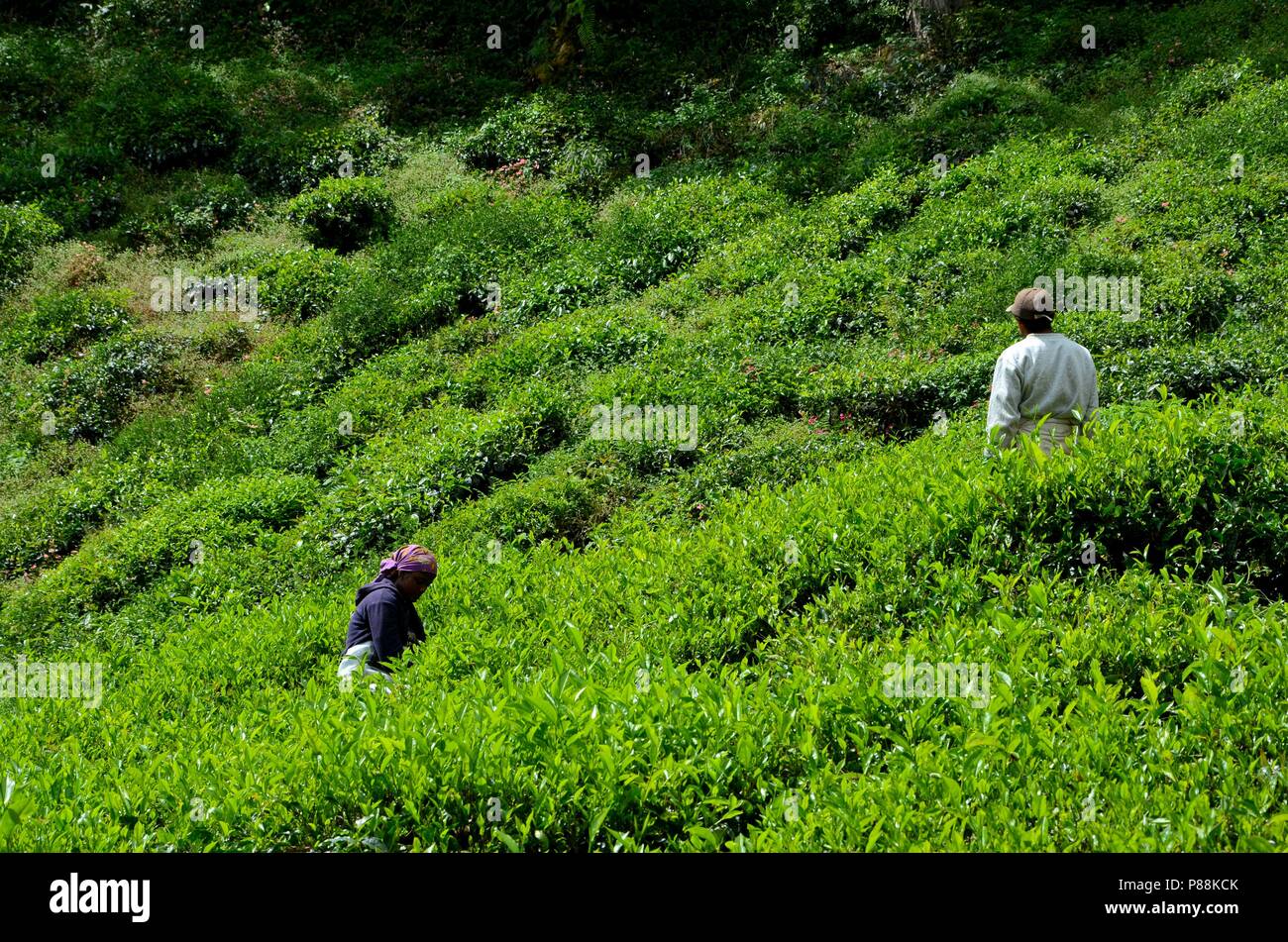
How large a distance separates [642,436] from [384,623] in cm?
463

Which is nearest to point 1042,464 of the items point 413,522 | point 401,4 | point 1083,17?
point 413,522

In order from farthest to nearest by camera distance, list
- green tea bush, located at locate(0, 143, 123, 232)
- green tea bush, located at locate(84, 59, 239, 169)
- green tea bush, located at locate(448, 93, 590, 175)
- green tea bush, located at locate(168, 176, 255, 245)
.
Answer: green tea bush, located at locate(84, 59, 239, 169) < green tea bush, located at locate(448, 93, 590, 175) < green tea bush, located at locate(0, 143, 123, 232) < green tea bush, located at locate(168, 176, 255, 245)

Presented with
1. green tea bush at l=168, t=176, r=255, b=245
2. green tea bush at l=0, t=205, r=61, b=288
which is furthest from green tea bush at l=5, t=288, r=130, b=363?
green tea bush at l=168, t=176, r=255, b=245

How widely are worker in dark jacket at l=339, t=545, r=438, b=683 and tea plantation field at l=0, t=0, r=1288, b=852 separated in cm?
33

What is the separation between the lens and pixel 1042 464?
6648 mm

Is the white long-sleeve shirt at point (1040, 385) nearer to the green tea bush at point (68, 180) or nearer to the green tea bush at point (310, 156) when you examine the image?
the green tea bush at point (310, 156)

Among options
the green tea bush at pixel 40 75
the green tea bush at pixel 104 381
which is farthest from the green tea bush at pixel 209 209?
the green tea bush at pixel 40 75

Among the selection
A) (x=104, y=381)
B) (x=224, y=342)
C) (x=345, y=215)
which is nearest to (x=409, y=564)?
(x=104, y=381)

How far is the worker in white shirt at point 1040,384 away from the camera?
7203 millimetres

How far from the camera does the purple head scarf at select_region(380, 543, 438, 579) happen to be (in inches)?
288

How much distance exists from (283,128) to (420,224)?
5807 millimetres

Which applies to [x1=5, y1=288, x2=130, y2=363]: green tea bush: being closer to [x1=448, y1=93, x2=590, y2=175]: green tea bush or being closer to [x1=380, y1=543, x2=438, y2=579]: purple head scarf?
[x1=448, y1=93, x2=590, y2=175]: green tea bush

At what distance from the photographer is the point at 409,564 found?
24.0 ft

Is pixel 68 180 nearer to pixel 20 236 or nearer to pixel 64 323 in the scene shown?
pixel 20 236
